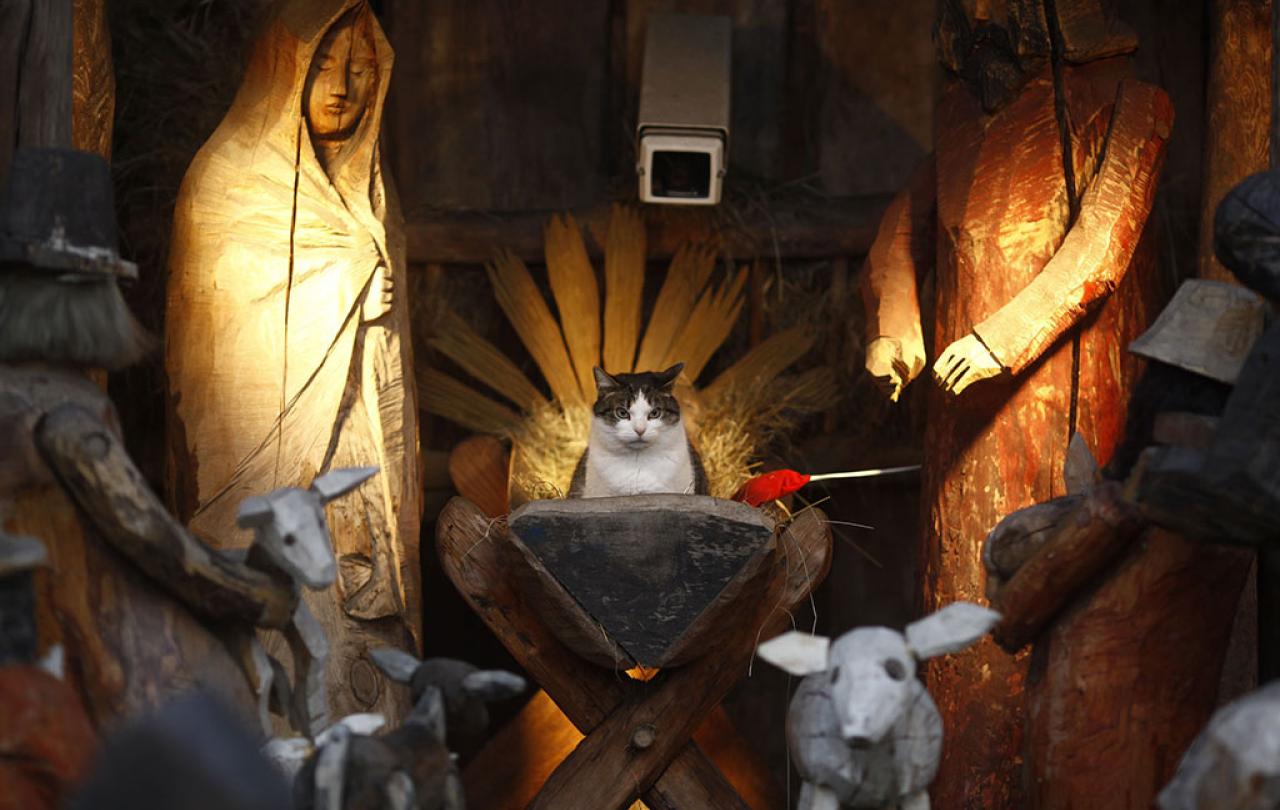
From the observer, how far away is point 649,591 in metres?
3.71

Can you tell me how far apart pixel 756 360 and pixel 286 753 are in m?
2.81

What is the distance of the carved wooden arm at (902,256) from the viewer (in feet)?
14.9

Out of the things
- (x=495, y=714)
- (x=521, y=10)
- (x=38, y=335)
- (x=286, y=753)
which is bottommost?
(x=495, y=714)

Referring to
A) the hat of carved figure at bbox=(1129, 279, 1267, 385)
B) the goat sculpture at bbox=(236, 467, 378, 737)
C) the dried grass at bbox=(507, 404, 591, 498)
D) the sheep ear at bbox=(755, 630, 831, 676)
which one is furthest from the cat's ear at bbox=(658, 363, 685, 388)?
the sheep ear at bbox=(755, 630, 831, 676)

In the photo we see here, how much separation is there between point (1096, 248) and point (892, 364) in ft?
2.11

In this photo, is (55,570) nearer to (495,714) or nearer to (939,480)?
(939,480)

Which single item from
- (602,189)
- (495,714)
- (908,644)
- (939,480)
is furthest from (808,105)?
(908,644)

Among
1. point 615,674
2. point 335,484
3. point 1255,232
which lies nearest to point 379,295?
point 615,674

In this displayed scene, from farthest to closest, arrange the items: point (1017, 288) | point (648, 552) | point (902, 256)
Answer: point (902, 256) → point (1017, 288) → point (648, 552)

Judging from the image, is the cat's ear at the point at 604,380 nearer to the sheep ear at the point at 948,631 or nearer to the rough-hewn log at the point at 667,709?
the rough-hewn log at the point at 667,709

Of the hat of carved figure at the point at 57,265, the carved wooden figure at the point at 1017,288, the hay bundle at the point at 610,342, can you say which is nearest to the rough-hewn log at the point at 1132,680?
the carved wooden figure at the point at 1017,288

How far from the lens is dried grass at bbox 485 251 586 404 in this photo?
17.8 feet

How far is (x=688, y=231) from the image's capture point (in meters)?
5.62

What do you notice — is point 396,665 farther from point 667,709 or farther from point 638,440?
point 638,440
